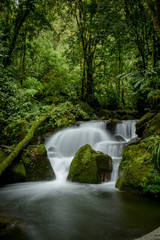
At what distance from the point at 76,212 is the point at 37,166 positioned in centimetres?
280

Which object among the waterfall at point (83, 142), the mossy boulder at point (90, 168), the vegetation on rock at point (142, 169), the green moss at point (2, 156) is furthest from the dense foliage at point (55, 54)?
the vegetation on rock at point (142, 169)

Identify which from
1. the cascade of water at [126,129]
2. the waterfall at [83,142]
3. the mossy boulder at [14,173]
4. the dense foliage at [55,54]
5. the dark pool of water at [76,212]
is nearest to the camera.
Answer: the dark pool of water at [76,212]

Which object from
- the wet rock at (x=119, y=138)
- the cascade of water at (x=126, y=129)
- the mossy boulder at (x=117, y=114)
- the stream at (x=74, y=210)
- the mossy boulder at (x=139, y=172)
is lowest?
the stream at (x=74, y=210)

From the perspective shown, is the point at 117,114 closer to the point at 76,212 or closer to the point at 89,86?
the point at 89,86

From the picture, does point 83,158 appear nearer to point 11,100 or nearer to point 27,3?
point 11,100

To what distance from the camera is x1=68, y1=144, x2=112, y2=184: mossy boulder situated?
552 cm

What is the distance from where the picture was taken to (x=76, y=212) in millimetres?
Answer: 3615

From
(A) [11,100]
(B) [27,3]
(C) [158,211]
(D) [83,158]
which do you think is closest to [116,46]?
(B) [27,3]

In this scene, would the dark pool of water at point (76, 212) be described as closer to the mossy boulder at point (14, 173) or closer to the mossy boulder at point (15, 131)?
the mossy boulder at point (14, 173)

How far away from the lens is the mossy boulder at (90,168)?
18.1ft

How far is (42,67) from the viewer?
11.3 metres

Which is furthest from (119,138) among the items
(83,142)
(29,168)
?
(29,168)

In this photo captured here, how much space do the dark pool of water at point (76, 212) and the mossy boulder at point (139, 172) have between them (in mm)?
273

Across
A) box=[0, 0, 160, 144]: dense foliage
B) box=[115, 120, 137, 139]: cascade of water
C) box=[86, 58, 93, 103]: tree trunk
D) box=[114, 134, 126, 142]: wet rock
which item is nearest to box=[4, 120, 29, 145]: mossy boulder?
box=[0, 0, 160, 144]: dense foliage
